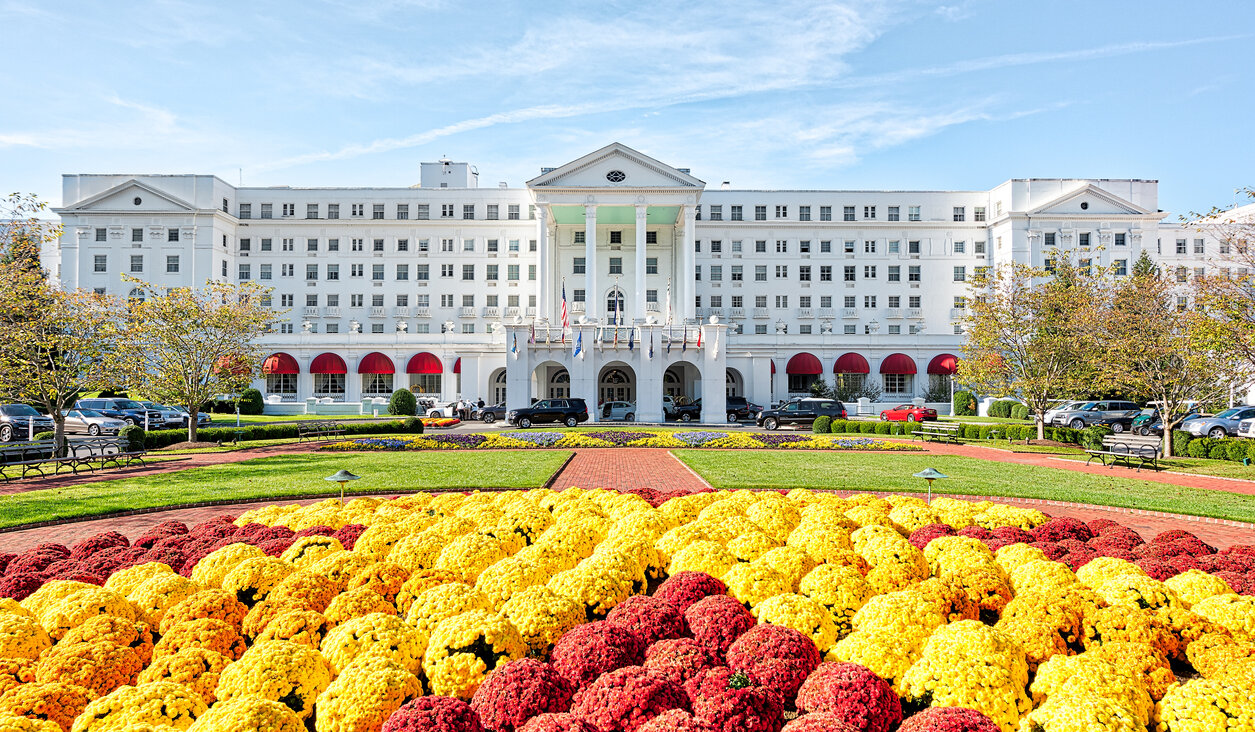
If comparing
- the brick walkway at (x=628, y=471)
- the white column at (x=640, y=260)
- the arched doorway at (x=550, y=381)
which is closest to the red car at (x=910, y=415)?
the white column at (x=640, y=260)

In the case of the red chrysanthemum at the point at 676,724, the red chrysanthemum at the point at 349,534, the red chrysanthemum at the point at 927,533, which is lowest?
the red chrysanthemum at the point at 676,724

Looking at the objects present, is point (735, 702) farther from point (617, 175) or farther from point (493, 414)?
point (617, 175)

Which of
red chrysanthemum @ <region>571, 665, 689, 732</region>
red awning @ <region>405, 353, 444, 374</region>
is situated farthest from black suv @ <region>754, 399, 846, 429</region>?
red chrysanthemum @ <region>571, 665, 689, 732</region>

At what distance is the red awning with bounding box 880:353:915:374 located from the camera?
6412cm

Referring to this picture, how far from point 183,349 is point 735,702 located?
33346mm

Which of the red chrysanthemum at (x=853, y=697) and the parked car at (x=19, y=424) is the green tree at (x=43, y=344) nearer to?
the parked car at (x=19, y=424)

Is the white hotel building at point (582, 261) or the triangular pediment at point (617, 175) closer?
the triangular pediment at point (617, 175)

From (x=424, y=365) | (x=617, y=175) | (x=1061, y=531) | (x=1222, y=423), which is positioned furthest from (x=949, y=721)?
(x=424, y=365)

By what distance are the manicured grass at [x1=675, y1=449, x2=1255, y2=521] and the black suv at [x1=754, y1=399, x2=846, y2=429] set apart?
15.7 m

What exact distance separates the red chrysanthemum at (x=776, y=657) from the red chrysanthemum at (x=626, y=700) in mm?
613

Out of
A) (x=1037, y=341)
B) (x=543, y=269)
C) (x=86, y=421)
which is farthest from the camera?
(x=543, y=269)

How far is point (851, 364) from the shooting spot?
64.5 meters

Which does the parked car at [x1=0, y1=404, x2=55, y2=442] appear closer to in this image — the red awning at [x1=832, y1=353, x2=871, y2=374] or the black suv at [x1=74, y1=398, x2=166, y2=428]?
the black suv at [x1=74, y1=398, x2=166, y2=428]

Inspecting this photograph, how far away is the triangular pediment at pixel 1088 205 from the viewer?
65.6m
